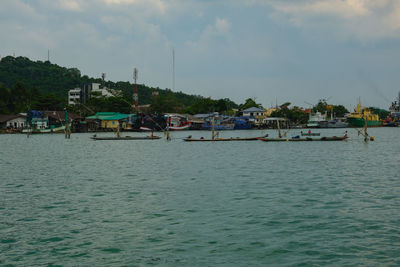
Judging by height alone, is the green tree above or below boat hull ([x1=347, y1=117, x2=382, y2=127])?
above

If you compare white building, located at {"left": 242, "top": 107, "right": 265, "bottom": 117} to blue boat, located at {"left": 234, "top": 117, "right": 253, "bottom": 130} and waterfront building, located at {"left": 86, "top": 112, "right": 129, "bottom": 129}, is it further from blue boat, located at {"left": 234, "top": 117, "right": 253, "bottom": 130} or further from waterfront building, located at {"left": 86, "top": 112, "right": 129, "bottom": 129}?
waterfront building, located at {"left": 86, "top": 112, "right": 129, "bottom": 129}

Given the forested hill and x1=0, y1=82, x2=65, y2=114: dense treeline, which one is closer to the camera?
x1=0, y1=82, x2=65, y2=114: dense treeline

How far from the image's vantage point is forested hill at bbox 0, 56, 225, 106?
15720 cm

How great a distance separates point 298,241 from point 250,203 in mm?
5265

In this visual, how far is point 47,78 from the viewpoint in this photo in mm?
170125

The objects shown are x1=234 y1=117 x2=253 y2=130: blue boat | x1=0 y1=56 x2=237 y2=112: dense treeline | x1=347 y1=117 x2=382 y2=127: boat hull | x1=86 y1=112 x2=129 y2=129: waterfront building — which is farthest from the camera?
x1=0 y1=56 x2=237 y2=112: dense treeline

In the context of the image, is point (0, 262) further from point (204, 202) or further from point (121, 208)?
point (204, 202)

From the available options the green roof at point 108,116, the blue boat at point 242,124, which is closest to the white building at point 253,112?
the blue boat at point 242,124

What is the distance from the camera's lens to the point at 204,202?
16484 millimetres

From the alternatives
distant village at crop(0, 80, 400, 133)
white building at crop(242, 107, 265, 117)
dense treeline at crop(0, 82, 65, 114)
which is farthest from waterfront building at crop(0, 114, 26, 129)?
white building at crop(242, 107, 265, 117)

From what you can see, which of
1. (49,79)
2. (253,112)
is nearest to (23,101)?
(49,79)

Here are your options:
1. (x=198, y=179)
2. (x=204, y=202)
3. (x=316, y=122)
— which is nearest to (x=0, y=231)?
(x=204, y=202)

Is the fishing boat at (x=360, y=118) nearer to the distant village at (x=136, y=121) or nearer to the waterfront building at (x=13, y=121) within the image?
the distant village at (x=136, y=121)

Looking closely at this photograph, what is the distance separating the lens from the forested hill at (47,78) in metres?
157
